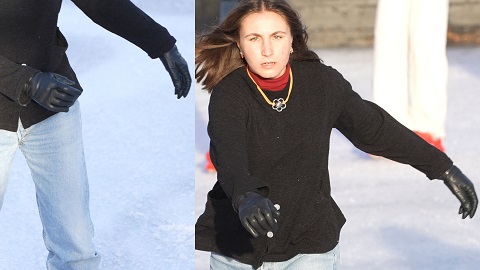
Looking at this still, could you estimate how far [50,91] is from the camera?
7.35 ft

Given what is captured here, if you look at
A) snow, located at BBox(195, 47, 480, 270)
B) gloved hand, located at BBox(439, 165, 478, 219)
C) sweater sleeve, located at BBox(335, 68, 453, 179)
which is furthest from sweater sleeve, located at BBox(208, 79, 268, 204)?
snow, located at BBox(195, 47, 480, 270)

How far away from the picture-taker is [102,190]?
271cm

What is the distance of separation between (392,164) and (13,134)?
Result: 3.05 meters

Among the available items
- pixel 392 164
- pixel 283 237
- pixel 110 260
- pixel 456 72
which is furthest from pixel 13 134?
pixel 456 72

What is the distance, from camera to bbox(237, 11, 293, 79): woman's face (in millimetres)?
2396

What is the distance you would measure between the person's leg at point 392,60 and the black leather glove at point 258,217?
125 inches

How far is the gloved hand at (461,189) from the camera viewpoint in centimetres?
262

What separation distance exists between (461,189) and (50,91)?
978mm

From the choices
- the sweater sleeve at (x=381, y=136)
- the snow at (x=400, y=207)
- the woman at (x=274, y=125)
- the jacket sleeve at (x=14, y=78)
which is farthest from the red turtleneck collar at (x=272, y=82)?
the snow at (x=400, y=207)

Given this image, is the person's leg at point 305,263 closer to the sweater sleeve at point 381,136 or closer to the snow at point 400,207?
the sweater sleeve at point 381,136

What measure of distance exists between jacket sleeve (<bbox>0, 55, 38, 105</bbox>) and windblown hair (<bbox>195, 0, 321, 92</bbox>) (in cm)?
40

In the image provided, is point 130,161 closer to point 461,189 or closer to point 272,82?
point 272,82

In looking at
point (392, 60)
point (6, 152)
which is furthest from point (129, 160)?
point (392, 60)

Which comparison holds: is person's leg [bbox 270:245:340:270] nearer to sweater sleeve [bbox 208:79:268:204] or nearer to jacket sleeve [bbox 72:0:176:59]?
sweater sleeve [bbox 208:79:268:204]
